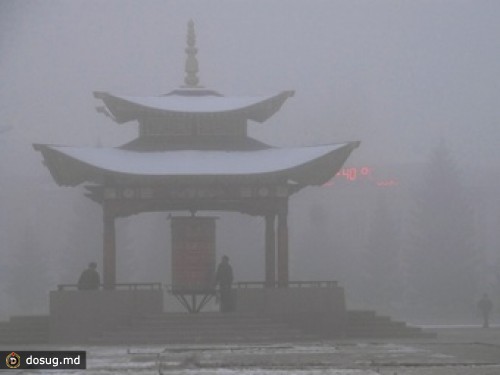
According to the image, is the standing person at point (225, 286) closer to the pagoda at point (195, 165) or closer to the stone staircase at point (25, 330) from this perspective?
the pagoda at point (195, 165)

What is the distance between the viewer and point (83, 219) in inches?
2616

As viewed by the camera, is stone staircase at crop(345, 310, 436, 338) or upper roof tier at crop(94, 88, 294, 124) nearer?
stone staircase at crop(345, 310, 436, 338)

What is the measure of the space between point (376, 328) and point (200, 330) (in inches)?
186

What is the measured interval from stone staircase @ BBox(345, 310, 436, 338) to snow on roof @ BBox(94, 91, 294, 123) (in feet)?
21.7

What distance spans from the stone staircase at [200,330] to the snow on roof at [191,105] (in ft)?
20.7

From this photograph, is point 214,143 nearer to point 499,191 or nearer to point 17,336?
point 17,336

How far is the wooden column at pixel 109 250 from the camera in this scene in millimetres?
27125

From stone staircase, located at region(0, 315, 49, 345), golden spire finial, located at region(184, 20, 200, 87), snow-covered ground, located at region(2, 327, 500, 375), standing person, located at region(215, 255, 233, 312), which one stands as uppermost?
golden spire finial, located at region(184, 20, 200, 87)

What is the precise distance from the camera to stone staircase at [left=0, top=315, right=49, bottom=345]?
26141mm

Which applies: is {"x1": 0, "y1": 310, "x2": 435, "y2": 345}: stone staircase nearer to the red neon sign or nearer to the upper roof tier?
the upper roof tier

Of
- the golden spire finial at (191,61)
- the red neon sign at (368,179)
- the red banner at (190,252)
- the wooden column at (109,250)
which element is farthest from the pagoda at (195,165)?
the red neon sign at (368,179)

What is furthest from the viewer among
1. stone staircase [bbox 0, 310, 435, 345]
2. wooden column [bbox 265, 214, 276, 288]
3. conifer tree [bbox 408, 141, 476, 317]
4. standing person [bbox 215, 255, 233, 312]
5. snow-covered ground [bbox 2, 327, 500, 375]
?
conifer tree [bbox 408, 141, 476, 317]

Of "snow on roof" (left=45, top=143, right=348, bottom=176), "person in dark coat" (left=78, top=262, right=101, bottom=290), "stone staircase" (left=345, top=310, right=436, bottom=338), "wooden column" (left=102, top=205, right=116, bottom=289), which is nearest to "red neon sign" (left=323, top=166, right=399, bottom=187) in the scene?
"snow on roof" (left=45, top=143, right=348, bottom=176)

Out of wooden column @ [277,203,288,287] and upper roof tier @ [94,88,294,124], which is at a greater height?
upper roof tier @ [94,88,294,124]
